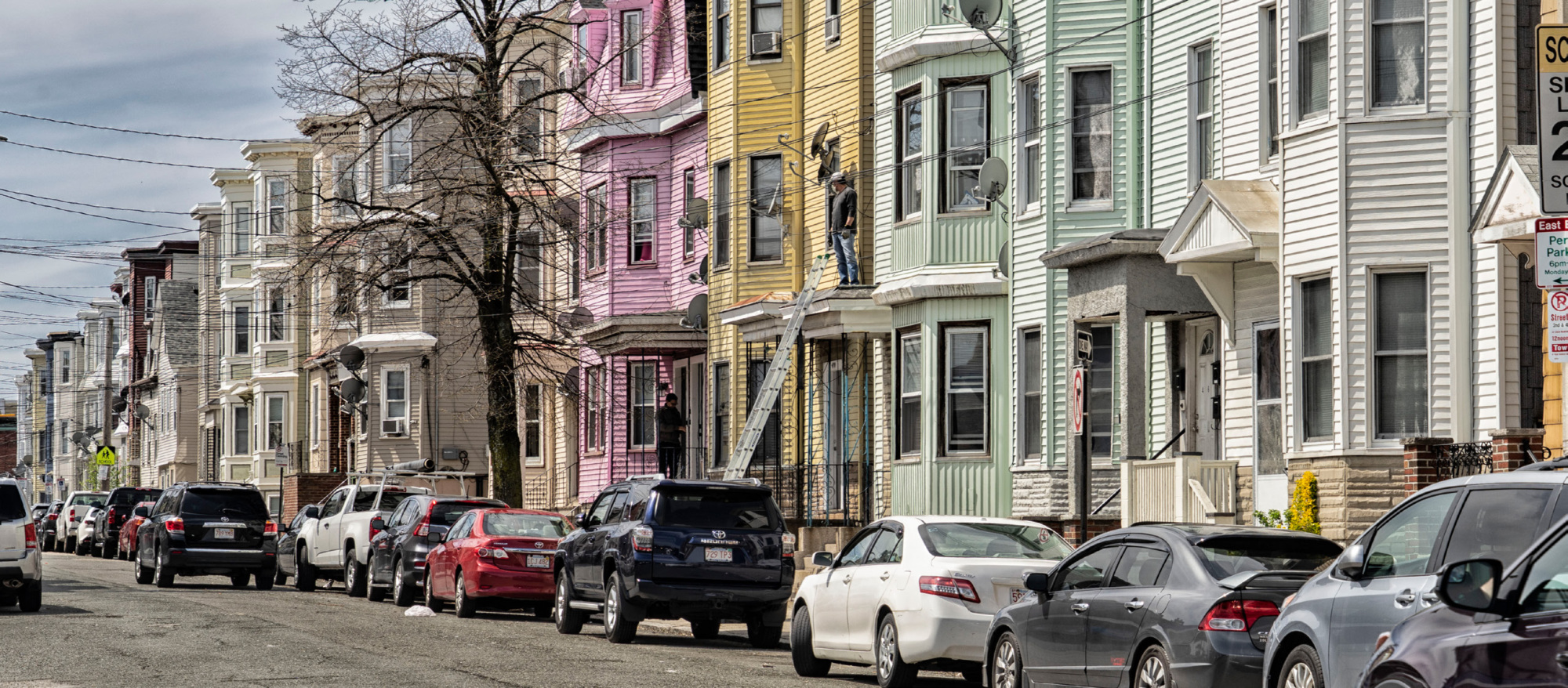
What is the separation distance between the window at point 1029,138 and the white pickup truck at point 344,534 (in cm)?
1002

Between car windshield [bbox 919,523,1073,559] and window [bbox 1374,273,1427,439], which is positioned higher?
window [bbox 1374,273,1427,439]

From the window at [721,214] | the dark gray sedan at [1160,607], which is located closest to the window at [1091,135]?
the window at [721,214]

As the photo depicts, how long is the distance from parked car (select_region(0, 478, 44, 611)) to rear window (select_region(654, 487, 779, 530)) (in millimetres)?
7742

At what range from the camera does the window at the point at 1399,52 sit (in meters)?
19.9

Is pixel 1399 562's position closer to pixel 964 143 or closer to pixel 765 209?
pixel 964 143

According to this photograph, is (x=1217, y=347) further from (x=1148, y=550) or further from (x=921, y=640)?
(x=1148, y=550)

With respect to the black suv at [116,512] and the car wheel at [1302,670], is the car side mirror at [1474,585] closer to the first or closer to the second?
the car wheel at [1302,670]

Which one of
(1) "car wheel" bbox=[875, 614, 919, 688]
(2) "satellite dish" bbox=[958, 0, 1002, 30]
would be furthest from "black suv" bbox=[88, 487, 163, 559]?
(1) "car wheel" bbox=[875, 614, 919, 688]

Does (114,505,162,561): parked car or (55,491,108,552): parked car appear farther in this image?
(55,491,108,552): parked car

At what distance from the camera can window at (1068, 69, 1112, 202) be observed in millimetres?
25203

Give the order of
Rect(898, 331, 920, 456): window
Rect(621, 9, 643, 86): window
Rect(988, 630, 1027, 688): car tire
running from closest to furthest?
Rect(988, 630, 1027, 688): car tire → Rect(898, 331, 920, 456): window → Rect(621, 9, 643, 86): window

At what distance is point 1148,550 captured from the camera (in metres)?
12.8

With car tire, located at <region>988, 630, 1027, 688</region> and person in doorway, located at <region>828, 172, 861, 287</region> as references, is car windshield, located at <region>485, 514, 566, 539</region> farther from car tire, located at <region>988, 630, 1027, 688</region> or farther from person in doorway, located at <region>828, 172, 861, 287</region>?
car tire, located at <region>988, 630, 1027, 688</region>

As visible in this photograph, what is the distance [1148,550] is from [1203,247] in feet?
31.2
